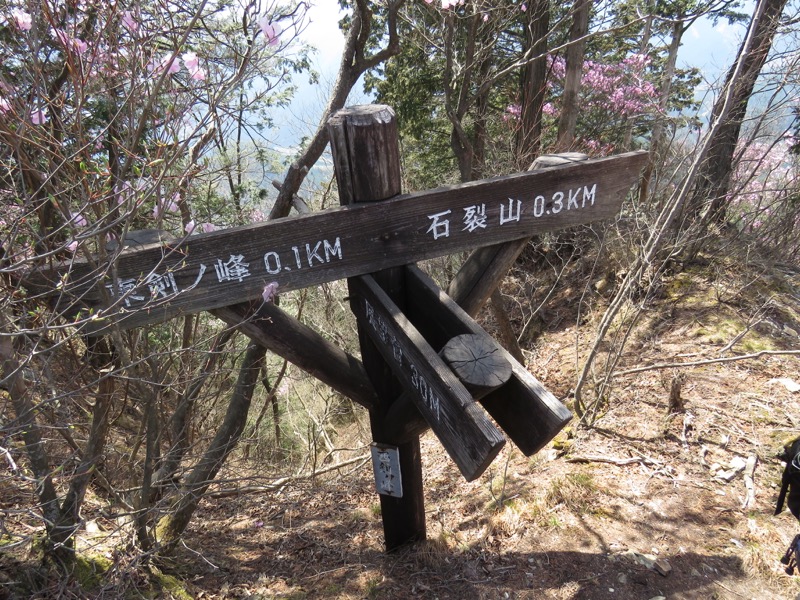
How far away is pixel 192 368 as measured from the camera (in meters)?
3.99

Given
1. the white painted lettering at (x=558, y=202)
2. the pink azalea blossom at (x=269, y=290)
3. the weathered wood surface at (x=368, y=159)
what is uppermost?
the weathered wood surface at (x=368, y=159)

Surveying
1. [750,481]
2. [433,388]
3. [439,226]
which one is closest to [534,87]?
[750,481]

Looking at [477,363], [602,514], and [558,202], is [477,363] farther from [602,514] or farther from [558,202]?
[602,514]

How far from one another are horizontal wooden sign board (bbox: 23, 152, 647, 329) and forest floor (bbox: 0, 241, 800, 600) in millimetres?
1420

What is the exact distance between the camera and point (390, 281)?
2330 mm

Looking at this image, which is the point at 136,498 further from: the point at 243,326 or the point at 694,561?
the point at 694,561

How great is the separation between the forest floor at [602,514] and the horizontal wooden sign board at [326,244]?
4.66 ft

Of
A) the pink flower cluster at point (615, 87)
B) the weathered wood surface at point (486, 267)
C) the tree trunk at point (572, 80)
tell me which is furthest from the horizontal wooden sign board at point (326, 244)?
the pink flower cluster at point (615, 87)

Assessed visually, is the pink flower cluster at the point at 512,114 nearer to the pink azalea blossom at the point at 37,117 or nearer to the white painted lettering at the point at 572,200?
the white painted lettering at the point at 572,200

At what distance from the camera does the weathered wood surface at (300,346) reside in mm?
2265

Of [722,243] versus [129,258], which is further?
[722,243]

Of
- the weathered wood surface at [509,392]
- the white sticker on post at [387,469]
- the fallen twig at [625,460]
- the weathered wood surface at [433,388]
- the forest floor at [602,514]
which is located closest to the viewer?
the weathered wood surface at [433,388]

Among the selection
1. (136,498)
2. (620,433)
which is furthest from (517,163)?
(136,498)

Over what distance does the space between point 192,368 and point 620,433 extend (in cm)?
340
